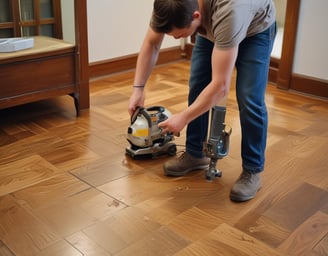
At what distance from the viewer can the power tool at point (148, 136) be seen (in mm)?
1756

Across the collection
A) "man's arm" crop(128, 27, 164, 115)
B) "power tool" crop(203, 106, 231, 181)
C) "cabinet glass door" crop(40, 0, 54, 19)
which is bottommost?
"power tool" crop(203, 106, 231, 181)

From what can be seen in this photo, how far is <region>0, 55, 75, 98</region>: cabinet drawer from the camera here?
1.96m

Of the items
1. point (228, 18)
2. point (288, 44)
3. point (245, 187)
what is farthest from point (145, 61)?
point (288, 44)

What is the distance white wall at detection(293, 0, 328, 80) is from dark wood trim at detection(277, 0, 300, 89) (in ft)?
0.09

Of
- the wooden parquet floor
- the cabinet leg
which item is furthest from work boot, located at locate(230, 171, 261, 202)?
the cabinet leg

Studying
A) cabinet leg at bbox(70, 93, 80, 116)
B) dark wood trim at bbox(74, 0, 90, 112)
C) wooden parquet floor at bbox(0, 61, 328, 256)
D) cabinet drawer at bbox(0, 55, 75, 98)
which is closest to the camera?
wooden parquet floor at bbox(0, 61, 328, 256)

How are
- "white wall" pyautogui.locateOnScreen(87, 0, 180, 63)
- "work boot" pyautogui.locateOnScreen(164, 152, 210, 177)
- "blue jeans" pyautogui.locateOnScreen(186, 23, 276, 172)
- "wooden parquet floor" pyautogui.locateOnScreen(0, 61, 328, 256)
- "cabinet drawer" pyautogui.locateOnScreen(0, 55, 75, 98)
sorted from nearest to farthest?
"wooden parquet floor" pyautogui.locateOnScreen(0, 61, 328, 256) < "blue jeans" pyautogui.locateOnScreen(186, 23, 276, 172) < "work boot" pyautogui.locateOnScreen(164, 152, 210, 177) < "cabinet drawer" pyautogui.locateOnScreen(0, 55, 75, 98) < "white wall" pyautogui.locateOnScreen(87, 0, 180, 63)

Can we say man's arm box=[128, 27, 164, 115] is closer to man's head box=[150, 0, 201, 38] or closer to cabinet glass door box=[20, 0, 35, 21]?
man's head box=[150, 0, 201, 38]

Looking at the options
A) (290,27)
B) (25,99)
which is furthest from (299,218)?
(290,27)

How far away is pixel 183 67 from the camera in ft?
10.4

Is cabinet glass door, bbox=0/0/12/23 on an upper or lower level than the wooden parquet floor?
upper

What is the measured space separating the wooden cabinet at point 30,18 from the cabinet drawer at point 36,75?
0.18 metres

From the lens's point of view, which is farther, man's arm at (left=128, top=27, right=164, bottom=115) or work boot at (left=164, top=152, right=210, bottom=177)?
work boot at (left=164, top=152, right=210, bottom=177)

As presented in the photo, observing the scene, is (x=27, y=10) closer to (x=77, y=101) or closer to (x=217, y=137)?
(x=77, y=101)
